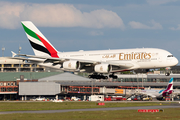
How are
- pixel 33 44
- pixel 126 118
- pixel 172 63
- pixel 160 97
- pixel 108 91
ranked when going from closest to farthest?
pixel 126 118, pixel 172 63, pixel 33 44, pixel 160 97, pixel 108 91

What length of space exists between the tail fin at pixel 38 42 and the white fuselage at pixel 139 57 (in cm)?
1231

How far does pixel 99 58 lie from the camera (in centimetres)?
7369

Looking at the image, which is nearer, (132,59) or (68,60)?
(132,59)

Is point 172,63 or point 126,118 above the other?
point 172,63

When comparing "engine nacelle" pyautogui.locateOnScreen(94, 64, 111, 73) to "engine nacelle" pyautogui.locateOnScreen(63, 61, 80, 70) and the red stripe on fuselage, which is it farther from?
the red stripe on fuselage

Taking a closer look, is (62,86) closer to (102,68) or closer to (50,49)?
(50,49)

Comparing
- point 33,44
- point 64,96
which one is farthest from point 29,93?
point 33,44

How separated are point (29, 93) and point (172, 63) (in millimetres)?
95368

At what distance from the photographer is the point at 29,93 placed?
14800 cm

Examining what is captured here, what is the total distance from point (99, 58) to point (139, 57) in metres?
10.3

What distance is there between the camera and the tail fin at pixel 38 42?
8012 centimetres

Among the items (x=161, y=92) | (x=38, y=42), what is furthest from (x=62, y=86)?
(x=38, y=42)

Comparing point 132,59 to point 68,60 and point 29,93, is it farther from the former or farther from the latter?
point 29,93

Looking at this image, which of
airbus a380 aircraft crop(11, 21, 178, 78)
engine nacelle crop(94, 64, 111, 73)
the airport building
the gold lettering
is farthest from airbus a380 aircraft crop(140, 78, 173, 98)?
the gold lettering
